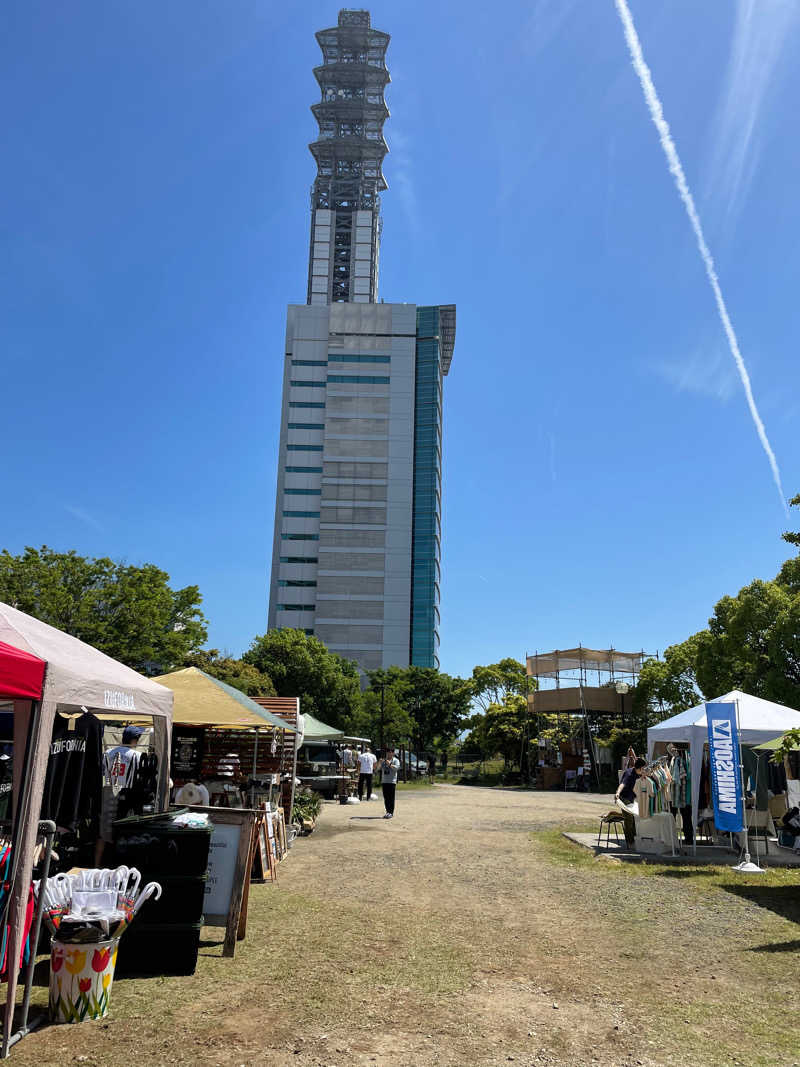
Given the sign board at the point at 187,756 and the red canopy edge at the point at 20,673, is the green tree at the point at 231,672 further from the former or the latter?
the red canopy edge at the point at 20,673

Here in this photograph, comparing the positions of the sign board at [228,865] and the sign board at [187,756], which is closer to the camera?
the sign board at [228,865]

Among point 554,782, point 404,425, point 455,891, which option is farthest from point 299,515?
point 455,891

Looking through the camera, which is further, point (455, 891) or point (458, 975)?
point (455, 891)

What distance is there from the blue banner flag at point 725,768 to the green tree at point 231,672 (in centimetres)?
2376

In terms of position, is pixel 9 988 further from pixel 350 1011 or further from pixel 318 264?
pixel 318 264

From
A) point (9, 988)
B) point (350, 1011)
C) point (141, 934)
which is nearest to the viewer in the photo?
point (9, 988)

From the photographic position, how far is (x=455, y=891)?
9.30 metres

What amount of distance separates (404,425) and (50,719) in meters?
94.5

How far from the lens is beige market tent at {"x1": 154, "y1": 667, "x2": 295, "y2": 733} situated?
1130cm

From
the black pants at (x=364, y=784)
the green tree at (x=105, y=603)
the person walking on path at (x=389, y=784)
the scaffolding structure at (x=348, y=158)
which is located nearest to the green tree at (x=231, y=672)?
the green tree at (x=105, y=603)

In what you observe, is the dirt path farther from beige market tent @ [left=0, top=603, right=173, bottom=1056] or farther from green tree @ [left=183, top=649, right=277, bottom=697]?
green tree @ [left=183, top=649, right=277, bottom=697]

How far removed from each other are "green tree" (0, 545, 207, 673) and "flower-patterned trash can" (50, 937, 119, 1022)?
22581 mm

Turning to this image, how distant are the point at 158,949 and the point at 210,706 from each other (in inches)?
235

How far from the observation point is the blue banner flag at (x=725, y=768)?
39.5 ft
